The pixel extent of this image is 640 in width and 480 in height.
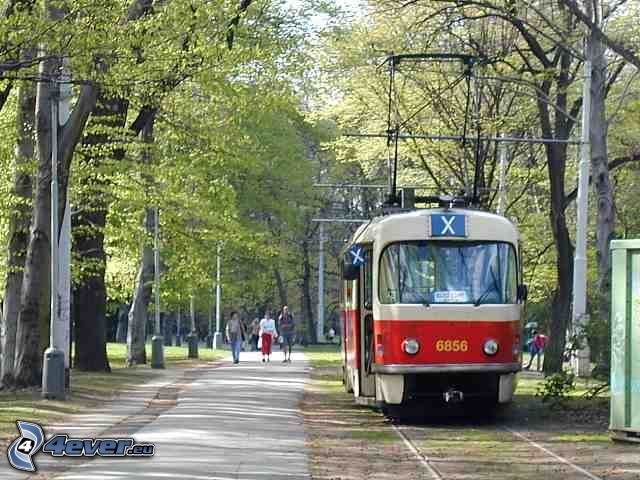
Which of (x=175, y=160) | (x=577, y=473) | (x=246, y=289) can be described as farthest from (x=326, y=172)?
(x=577, y=473)

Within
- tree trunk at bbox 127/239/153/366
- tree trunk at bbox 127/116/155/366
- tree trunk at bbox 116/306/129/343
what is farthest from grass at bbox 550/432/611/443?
tree trunk at bbox 116/306/129/343

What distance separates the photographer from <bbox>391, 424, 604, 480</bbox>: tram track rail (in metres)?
15.4

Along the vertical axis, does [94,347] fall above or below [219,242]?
below

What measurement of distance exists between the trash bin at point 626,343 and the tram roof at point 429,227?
138 inches

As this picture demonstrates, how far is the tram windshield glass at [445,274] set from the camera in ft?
70.9

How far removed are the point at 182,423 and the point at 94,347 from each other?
16.0 metres

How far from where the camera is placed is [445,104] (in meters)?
42.2

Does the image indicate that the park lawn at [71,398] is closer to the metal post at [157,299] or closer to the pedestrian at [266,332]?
the metal post at [157,299]

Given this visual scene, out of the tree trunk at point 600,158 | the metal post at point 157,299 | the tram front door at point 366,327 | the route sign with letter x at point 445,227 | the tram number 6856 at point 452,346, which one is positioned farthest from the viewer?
the metal post at point 157,299

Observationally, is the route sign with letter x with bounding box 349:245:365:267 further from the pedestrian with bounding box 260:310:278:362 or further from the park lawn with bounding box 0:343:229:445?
the pedestrian with bounding box 260:310:278:362

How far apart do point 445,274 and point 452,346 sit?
1096 mm

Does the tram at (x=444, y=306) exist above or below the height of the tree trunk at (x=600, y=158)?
below

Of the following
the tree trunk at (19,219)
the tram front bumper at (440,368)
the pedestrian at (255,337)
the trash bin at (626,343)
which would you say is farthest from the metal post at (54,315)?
the pedestrian at (255,337)

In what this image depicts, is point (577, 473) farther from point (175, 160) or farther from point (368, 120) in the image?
point (368, 120)
